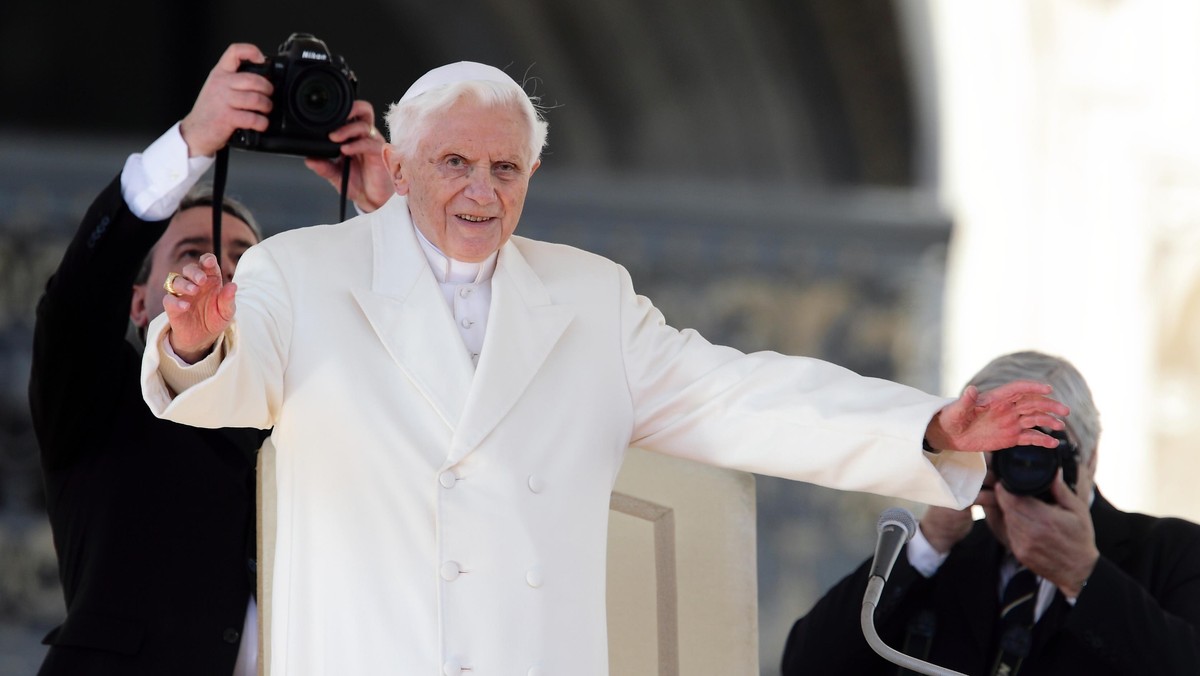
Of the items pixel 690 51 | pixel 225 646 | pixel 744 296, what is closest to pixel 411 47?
pixel 690 51

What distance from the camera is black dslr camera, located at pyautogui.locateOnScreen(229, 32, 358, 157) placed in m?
3.15

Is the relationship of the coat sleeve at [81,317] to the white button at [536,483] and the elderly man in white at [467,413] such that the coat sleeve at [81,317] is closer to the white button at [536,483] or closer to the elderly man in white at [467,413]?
the elderly man in white at [467,413]

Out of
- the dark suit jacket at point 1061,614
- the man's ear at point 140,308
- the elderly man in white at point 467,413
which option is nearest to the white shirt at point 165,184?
the man's ear at point 140,308

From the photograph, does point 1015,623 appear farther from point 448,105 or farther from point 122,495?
point 122,495

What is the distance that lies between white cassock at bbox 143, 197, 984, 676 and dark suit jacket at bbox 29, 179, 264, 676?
511mm

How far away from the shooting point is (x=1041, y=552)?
3.08m

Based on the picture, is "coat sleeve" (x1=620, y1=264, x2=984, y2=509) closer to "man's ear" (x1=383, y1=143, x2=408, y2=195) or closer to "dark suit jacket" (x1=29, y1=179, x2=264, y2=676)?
"man's ear" (x1=383, y1=143, x2=408, y2=195)

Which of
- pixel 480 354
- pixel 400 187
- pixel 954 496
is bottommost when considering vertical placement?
pixel 954 496

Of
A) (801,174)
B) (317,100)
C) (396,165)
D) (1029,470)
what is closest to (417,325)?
(396,165)

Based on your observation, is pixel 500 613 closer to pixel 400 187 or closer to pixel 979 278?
pixel 400 187

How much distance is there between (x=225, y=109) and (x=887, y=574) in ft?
4.40

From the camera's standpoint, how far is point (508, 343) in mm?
2582

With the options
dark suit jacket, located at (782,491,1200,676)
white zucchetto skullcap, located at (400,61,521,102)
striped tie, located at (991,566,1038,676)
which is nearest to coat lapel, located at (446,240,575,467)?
white zucchetto skullcap, located at (400,61,521,102)

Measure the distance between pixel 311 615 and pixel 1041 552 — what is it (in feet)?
4.19
